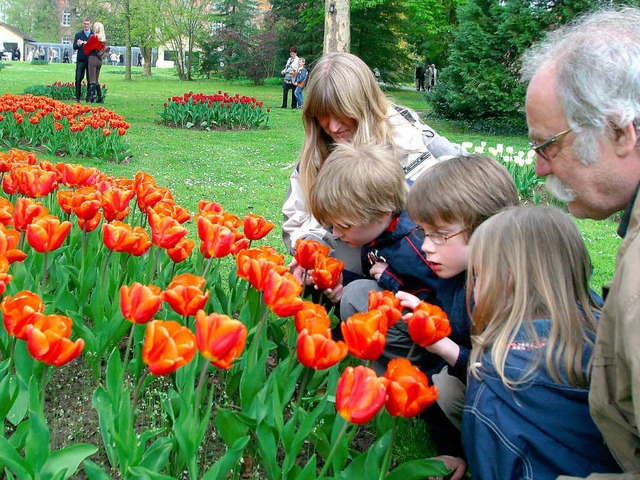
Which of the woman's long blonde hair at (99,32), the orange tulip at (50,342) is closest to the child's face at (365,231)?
the orange tulip at (50,342)

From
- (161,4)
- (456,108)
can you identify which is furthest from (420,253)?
(161,4)

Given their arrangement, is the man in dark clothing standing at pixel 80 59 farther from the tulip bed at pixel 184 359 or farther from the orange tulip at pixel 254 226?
the orange tulip at pixel 254 226

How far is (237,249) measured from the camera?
9.19ft

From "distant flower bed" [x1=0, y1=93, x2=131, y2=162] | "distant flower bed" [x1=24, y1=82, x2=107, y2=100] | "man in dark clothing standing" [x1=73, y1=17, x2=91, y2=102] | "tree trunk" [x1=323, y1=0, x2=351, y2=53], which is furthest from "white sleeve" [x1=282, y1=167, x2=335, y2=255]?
"man in dark clothing standing" [x1=73, y1=17, x2=91, y2=102]

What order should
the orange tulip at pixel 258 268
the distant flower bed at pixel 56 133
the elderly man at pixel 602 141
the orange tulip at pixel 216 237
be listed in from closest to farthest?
the elderly man at pixel 602 141, the orange tulip at pixel 258 268, the orange tulip at pixel 216 237, the distant flower bed at pixel 56 133

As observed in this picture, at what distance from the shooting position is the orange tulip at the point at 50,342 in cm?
183

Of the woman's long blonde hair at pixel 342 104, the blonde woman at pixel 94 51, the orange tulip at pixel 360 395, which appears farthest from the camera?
the blonde woman at pixel 94 51

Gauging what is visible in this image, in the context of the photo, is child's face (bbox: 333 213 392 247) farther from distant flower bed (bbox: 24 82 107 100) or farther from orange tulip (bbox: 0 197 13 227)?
distant flower bed (bbox: 24 82 107 100)

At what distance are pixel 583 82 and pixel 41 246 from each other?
1855 mm

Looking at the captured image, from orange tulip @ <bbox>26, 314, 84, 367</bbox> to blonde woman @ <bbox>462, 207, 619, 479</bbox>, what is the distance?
3.94 feet

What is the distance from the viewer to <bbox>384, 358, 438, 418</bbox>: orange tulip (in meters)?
1.85

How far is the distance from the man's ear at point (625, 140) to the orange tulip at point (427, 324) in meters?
0.70

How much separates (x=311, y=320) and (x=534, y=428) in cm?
73

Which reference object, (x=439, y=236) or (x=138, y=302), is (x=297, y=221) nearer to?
(x=439, y=236)
